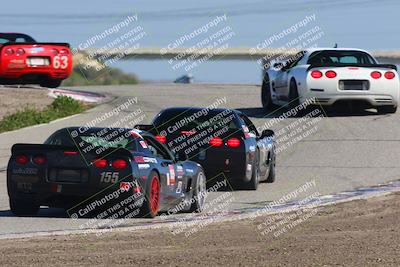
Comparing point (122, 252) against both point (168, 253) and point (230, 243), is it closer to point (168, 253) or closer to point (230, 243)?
point (168, 253)

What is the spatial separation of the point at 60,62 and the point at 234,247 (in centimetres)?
1856

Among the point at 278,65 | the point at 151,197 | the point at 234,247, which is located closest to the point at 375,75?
the point at 278,65

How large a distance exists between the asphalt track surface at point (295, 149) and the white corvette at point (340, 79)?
1.55ft

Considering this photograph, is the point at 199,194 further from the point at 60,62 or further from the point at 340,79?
the point at 60,62

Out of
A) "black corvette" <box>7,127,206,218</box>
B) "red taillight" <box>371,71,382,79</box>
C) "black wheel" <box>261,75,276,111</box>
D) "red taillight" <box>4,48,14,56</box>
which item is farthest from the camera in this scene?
"red taillight" <box>4,48,14,56</box>

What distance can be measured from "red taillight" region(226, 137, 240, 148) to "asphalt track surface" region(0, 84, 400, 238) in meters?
0.67

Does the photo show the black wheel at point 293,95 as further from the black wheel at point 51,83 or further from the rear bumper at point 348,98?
the black wheel at point 51,83

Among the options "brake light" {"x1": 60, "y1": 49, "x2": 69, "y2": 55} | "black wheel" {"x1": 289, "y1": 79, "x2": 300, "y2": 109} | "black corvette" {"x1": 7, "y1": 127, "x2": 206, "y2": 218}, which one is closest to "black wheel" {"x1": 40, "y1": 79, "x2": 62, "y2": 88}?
"brake light" {"x1": 60, "y1": 49, "x2": 69, "y2": 55}

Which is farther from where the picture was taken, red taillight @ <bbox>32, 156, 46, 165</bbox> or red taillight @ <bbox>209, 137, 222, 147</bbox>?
red taillight @ <bbox>209, 137, 222, 147</bbox>

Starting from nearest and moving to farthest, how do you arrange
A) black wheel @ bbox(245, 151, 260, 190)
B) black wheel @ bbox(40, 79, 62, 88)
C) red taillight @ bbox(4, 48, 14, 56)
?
1. black wheel @ bbox(245, 151, 260, 190)
2. red taillight @ bbox(4, 48, 14, 56)
3. black wheel @ bbox(40, 79, 62, 88)

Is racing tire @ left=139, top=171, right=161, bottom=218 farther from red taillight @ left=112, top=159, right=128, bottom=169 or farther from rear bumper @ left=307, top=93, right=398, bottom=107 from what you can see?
rear bumper @ left=307, top=93, right=398, bottom=107

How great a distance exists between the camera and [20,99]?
1104 inches

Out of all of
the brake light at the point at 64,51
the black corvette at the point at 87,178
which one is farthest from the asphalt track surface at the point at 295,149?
the brake light at the point at 64,51

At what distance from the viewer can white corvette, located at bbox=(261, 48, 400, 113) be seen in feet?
80.6
